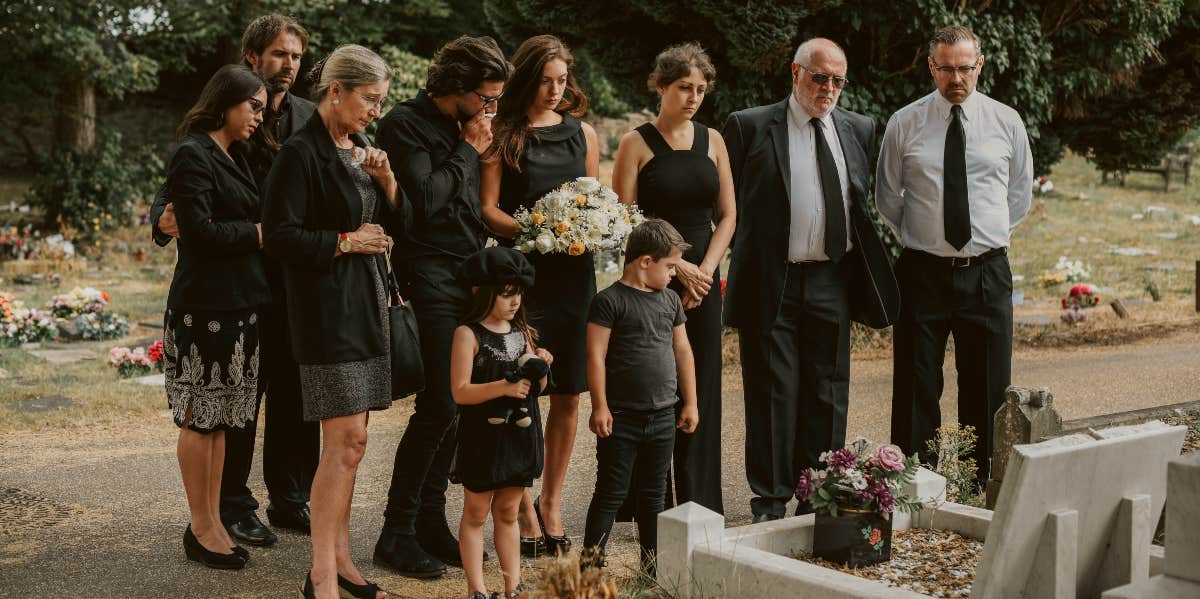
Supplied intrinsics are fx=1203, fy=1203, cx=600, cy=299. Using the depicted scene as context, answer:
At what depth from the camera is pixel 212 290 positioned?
4.86 meters

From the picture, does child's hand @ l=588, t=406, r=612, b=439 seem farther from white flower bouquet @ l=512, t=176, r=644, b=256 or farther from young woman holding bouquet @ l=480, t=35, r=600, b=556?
white flower bouquet @ l=512, t=176, r=644, b=256

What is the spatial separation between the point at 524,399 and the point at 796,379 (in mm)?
1712

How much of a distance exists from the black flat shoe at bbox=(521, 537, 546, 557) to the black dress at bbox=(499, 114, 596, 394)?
66 centimetres

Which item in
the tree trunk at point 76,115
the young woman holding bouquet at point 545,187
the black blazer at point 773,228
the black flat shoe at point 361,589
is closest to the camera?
the black flat shoe at point 361,589

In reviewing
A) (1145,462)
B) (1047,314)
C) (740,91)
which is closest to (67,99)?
(740,91)

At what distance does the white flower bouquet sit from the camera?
15.6 ft

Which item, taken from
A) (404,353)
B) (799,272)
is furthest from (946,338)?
(404,353)

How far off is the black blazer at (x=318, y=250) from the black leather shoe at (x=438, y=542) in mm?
1032

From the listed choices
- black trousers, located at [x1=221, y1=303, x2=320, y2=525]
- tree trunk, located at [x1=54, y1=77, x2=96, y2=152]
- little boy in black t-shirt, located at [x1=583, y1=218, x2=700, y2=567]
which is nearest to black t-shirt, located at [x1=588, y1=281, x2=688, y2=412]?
little boy in black t-shirt, located at [x1=583, y1=218, x2=700, y2=567]

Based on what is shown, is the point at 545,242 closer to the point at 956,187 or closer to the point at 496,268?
the point at 496,268

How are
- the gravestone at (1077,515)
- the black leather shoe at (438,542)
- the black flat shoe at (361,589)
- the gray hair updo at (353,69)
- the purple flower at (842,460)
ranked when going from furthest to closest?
the black leather shoe at (438,542)
the purple flower at (842,460)
the black flat shoe at (361,589)
the gray hair updo at (353,69)
the gravestone at (1077,515)

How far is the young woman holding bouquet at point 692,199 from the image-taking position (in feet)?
16.6

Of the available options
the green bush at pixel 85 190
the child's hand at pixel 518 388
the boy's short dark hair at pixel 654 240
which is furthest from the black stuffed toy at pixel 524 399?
the green bush at pixel 85 190

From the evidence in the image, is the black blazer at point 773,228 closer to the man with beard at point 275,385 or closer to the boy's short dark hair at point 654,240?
the boy's short dark hair at point 654,240
